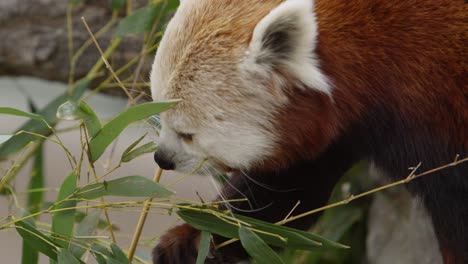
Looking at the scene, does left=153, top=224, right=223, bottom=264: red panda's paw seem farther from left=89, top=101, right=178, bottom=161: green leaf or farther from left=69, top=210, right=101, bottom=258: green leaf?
left=89, top=101, right=178, bottom=161: green leaf

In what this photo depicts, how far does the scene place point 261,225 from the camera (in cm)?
209

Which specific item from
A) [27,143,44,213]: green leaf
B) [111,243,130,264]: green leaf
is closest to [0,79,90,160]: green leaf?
[27,143,44,213]: green leaf

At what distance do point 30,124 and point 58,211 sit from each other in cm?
88

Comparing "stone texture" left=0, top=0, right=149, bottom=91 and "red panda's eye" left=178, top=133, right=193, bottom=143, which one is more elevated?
"red panda's eye" left=178, top=133, right=193, bottom=143

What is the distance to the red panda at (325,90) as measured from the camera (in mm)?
2012

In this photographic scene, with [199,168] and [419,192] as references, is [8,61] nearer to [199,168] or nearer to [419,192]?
[199,168]

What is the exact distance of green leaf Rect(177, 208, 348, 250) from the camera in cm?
208

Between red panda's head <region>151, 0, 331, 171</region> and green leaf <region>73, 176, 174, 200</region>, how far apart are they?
0.45 feet

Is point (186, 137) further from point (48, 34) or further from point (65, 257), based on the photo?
point (48, 34)

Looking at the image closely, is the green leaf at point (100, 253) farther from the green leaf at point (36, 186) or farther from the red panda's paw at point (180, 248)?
the green leaf at point (36, 186)

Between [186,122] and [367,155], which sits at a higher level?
[186,122]

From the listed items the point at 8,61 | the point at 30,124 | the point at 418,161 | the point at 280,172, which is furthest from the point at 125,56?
the point at 418,161

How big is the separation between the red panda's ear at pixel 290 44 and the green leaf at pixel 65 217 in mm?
486

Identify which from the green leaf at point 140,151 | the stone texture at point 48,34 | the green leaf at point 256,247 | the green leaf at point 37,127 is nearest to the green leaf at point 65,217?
the green leaf at point 140,151
